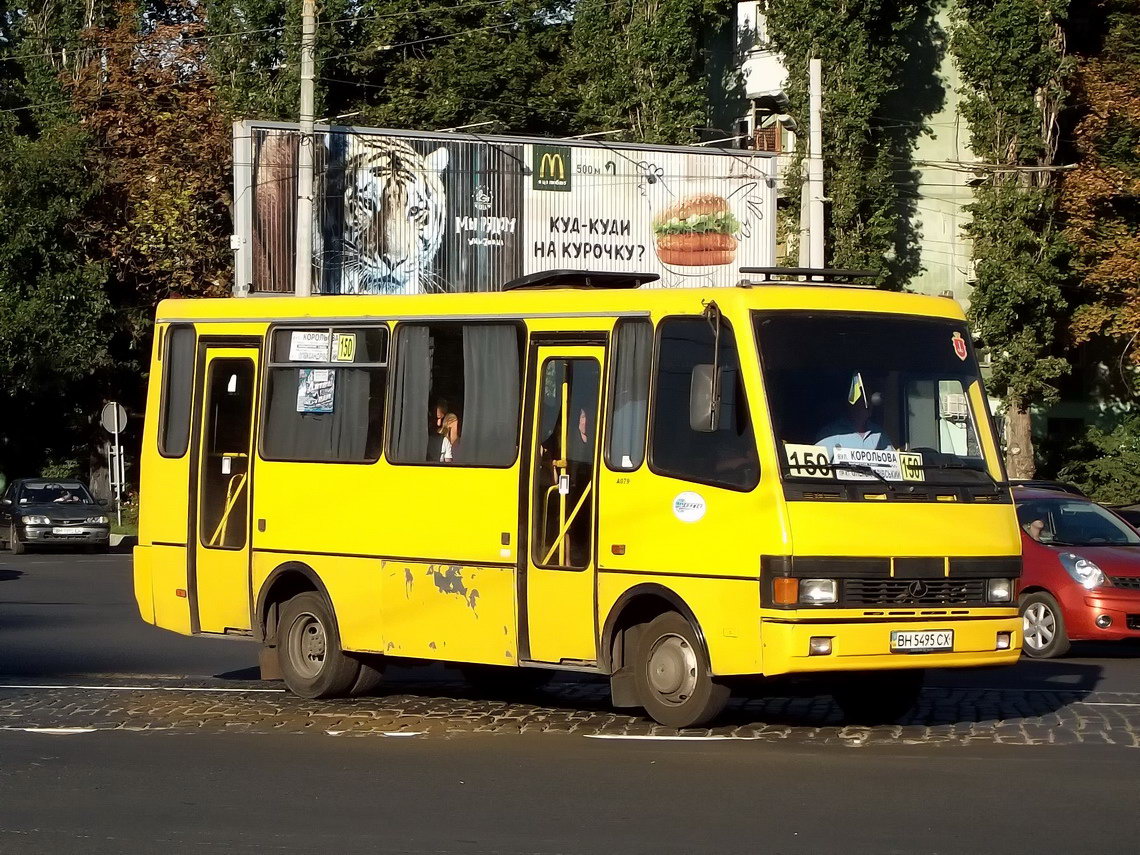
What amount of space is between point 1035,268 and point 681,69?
375 inches

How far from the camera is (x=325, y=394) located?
14.2 meters

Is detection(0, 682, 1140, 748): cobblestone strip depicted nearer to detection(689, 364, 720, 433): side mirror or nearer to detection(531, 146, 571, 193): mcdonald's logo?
detection(689, 364, 720, 433): side mirror

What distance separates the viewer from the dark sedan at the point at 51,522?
3797cm

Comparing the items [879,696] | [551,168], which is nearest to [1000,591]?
[879,696]

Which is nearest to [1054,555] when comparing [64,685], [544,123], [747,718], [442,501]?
[747,718]

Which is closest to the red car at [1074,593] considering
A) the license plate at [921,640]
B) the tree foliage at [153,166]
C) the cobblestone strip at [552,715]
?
the cobblestone strip at [552,715]

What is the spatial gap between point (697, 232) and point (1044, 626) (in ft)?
90.7

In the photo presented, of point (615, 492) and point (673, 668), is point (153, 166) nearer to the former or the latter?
point (615, 492)

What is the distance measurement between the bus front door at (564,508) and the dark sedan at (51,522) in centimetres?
2705

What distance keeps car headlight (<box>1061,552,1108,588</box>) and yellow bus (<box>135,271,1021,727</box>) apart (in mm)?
5796

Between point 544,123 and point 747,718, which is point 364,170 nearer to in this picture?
point 544,123

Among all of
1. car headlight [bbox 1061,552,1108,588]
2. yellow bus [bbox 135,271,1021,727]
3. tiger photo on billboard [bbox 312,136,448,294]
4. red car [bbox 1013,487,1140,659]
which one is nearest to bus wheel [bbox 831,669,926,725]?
yellow bus [bbox 135,271,1021,727]

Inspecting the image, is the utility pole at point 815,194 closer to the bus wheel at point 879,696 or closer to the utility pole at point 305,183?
the utility pole at point 305,183

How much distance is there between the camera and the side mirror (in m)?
11.5
